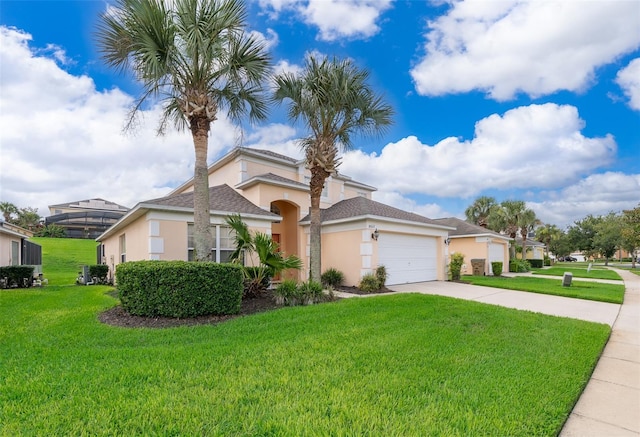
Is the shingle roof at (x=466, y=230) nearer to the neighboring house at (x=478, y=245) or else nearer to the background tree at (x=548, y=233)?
the neighboring house at (x=478, y=245)

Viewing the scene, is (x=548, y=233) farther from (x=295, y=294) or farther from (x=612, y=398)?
(x=612, y=398)

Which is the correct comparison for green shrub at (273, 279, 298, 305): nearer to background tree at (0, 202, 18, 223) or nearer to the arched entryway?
the arched entryway

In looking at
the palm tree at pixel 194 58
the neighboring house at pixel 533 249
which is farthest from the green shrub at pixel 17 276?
the neighboring house at pixel 533 249

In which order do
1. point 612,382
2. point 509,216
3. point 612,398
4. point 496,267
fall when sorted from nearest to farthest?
point 612,398, point 612,382, point 496,267, point 509,216

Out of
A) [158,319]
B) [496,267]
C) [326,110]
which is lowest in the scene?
[496,267]

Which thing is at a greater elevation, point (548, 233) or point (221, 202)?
point (221, 202)

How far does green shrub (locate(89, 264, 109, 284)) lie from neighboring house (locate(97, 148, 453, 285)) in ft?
3.13

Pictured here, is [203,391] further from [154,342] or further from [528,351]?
[528,351]

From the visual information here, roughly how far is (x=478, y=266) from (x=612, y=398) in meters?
20.6

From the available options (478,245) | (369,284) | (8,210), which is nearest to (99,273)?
(369,284)

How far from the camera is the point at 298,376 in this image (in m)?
3.82

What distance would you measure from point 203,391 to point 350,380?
1.69 metres

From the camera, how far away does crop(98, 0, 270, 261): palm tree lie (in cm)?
802

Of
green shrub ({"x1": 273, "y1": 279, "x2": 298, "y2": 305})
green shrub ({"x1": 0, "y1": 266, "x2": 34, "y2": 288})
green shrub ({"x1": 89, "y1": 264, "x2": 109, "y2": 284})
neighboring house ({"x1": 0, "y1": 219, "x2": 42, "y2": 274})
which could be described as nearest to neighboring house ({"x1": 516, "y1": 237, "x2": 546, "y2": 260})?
green shrub ({"x1": 273, "y1": 279, "x2": 298, "y2": 305})
